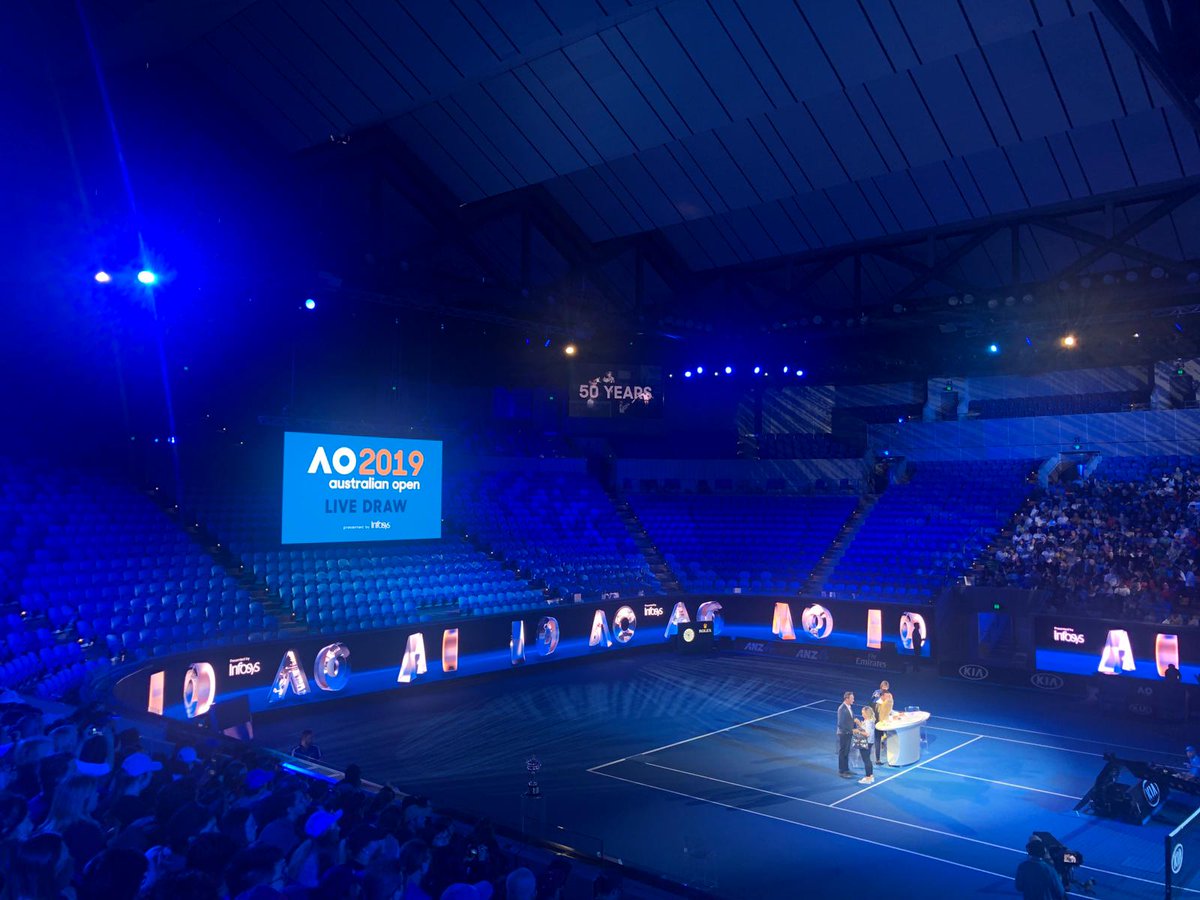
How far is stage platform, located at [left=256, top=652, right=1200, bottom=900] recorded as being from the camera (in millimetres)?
9766

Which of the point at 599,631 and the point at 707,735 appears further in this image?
the point at 599,631

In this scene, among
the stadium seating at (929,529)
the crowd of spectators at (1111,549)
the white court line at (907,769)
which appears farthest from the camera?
the stadium seating at (929,529)

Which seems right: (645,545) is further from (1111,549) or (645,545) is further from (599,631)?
(1111,549)

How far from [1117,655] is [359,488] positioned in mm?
17418

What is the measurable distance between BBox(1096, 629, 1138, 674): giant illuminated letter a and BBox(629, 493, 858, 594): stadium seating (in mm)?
8283

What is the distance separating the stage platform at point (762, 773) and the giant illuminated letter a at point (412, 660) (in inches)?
18.0

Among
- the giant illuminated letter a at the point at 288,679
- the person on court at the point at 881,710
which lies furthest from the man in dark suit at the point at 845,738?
the giant illuminated letter a at the point at 288,679

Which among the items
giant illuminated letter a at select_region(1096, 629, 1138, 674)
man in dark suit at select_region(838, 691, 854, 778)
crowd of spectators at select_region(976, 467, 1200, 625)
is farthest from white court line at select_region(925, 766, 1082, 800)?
crowd of spectators at select_region(976, 467, 1200, 625)

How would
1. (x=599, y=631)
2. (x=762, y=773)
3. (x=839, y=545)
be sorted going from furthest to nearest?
(x=839, y=545), (x=599, y=631), (x=762, y=773)

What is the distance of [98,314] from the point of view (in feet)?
56.3

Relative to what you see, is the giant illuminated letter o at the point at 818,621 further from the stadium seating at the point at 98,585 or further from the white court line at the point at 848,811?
the stadium seating at the point at 98,585

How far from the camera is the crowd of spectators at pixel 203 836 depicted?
3.48 m

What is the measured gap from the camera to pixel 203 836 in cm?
382

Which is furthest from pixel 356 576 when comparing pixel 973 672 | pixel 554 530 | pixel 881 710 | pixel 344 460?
pixel 973 672
